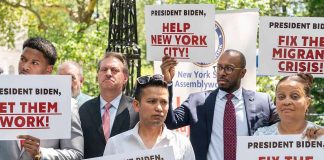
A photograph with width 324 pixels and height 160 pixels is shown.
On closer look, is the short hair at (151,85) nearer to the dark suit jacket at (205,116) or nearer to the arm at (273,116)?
the dark suit jacket at (205,116)

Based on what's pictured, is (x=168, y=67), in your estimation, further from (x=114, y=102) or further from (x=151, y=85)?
(x=151, y=85)

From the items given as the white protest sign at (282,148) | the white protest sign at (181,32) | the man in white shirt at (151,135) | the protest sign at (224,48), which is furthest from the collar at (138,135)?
the protest sign at (224,48)

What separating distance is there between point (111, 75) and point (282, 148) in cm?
148

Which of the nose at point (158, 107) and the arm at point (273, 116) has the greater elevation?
the nose at point (158, 107)

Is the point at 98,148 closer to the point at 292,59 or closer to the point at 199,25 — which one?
the point at 199,25

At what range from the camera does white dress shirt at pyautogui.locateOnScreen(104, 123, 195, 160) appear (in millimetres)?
4906

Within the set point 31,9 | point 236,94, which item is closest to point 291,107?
point 236,94

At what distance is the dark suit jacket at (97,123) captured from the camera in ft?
18.4

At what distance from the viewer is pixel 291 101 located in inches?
203

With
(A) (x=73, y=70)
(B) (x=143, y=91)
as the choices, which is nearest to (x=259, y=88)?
(A) (x=73, y=70)

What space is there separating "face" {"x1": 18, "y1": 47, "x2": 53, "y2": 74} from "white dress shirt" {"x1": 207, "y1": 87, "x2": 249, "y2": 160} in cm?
149

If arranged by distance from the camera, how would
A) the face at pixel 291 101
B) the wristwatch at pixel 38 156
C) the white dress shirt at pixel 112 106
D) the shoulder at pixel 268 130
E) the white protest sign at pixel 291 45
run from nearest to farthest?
the wristwatch at pixel 38 156 < the face at pixel 291 101 < the shoulder at pixel 268 130 < the white dress shirt at pixel 112 106 < the white protest sign at pixel 291 45

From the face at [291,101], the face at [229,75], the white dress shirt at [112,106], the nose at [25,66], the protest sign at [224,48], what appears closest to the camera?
the nose at [25,66]

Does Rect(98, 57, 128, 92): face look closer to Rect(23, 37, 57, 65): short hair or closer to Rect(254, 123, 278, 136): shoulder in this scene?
Rect(23, 37, 57, 65): short hair
